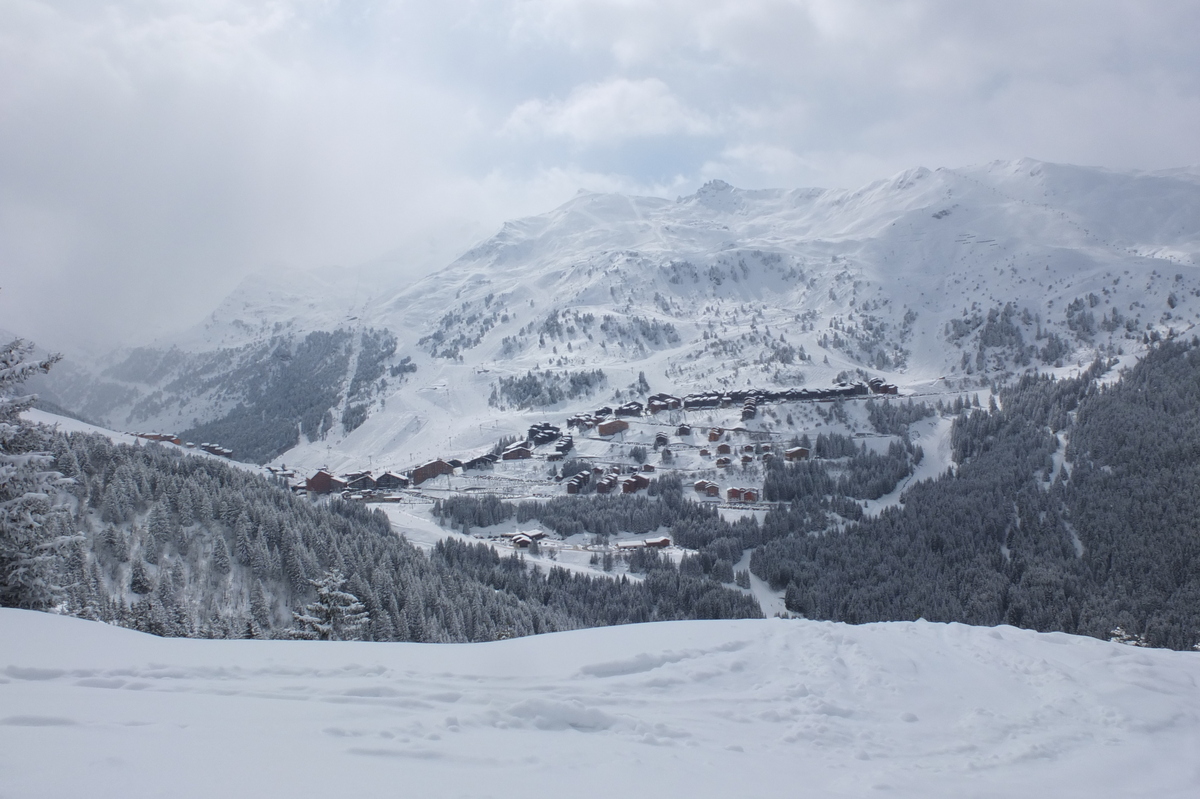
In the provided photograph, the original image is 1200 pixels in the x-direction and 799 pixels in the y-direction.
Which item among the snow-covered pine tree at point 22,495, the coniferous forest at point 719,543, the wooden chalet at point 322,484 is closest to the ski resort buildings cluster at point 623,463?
the wooden chalet at point 322,484

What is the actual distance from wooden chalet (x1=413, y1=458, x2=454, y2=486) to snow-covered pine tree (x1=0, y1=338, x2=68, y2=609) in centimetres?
8024

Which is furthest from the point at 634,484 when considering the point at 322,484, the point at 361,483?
the point at 322,484

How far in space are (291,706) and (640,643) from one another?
7321 mm

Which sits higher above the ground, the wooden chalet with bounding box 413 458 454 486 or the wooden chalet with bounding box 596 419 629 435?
the wooden chalet with bounding box 596 419 629 435

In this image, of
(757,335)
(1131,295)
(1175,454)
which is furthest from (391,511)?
(1131,295)

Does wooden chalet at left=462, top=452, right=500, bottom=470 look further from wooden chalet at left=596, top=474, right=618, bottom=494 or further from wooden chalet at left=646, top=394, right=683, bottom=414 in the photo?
wooden chalet at left=646, top=394, right=683, bottom=414

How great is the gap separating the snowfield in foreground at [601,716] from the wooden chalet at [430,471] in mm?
→ 87213

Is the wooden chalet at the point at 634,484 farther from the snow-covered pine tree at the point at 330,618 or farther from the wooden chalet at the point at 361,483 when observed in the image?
the snow-covered pine tree at the point at 330,618

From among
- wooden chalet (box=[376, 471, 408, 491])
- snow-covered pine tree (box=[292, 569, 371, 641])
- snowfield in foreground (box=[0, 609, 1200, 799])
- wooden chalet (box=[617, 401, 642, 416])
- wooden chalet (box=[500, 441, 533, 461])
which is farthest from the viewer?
wooden chalet (box=[617, 401, 642, 416])

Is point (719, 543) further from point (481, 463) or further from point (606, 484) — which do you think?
point (481, 463)

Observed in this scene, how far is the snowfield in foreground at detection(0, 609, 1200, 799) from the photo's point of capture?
7.46m

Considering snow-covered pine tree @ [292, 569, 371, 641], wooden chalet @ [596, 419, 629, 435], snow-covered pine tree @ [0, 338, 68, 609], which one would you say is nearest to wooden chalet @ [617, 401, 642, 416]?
wooden chalet @ [596, 419, 629, 435]

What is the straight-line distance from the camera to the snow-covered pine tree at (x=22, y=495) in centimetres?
1739

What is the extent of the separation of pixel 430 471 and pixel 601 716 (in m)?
93.1
